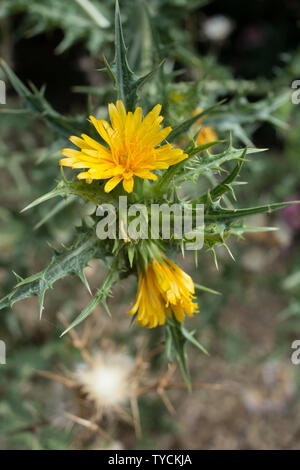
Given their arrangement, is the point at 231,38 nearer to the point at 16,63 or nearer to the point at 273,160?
the point at 273,160

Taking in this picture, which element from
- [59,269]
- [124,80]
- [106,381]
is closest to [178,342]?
[59,269]

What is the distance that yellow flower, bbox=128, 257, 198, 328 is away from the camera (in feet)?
4.92

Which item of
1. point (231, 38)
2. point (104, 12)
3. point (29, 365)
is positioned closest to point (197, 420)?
point (29, 365)

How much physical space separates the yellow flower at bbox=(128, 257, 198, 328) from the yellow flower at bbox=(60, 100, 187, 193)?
34cm

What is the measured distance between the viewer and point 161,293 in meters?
1.52

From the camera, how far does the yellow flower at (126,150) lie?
1383mm

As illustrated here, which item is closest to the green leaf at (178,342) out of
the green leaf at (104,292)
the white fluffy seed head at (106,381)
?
the green leaf at (104,292)

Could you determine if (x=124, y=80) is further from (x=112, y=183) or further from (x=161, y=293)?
(x=161, y=293)

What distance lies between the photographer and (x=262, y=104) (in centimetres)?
224

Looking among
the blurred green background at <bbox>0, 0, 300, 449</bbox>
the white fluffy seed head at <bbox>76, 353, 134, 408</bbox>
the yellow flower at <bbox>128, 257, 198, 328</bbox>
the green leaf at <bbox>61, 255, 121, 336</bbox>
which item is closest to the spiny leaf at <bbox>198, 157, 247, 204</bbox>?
the yellow flower at <bbox>128, 257, 198, 328</bbox>

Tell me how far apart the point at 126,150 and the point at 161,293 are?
0.52m
